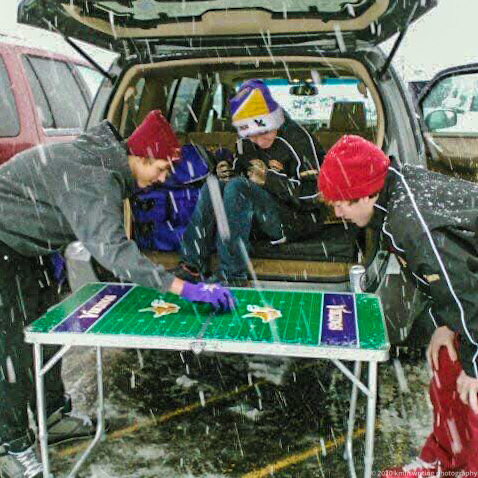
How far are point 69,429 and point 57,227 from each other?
1.04m

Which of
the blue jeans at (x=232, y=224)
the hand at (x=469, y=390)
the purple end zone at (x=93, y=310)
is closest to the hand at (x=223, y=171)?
the blue jeans at (x=232, y=224)

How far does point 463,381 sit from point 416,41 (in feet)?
121

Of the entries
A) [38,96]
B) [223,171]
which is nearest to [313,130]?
[223,171]

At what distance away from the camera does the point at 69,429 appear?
292cm

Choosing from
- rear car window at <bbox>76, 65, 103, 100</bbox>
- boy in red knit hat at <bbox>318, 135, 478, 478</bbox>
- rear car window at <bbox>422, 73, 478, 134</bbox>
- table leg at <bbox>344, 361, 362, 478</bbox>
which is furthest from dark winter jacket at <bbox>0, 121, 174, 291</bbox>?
rear car window at <bbox>76, 65, 103, 100</bbox>

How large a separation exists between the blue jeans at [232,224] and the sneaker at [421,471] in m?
1.32

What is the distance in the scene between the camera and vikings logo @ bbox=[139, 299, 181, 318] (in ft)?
8.25

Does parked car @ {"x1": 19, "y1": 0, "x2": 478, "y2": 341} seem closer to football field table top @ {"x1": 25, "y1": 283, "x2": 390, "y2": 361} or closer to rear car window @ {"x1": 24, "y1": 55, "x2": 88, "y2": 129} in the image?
Result: football field table top @ {"x1": 25, "y1": 283, "x2": 390, "y2": 361}

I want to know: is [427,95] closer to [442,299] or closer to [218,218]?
[218,218]

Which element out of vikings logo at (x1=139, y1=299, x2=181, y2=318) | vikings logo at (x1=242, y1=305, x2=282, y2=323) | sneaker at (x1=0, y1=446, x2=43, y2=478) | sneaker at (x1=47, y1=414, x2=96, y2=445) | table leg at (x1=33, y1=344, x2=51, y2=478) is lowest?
sneaker at (x1=47, y1=414, x2=96, y2=445)

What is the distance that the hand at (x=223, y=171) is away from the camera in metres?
3.92

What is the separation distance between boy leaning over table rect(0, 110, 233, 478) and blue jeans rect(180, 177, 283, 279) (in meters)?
0.93

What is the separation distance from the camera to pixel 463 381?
84.4 inches

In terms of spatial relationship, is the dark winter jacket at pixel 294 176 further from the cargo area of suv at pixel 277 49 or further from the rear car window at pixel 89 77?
the rear car window at pixel 89 77
